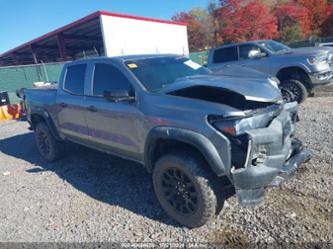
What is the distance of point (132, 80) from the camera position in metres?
3.78

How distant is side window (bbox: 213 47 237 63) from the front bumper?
718cm

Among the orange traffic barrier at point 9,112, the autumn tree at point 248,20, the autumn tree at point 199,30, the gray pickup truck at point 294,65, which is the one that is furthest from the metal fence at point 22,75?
the autumn tree at point 199,30

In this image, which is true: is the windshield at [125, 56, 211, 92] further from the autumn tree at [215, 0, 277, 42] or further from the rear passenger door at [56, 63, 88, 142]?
the autumn tree at [215, 0, 277, 42]

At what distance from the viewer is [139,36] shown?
22.4 metres

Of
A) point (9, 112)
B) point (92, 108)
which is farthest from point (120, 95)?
point (9, 112)

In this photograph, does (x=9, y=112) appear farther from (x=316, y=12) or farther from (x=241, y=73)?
(x=316, y=12)

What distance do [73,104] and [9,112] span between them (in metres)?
9.80

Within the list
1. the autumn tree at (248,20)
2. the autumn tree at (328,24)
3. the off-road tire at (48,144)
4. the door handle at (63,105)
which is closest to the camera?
the door handle at (63,105)

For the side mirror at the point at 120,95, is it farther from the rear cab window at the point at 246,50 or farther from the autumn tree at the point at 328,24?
the autumn tree at the point at 328,24

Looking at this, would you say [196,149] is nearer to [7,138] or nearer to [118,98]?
[118,98]

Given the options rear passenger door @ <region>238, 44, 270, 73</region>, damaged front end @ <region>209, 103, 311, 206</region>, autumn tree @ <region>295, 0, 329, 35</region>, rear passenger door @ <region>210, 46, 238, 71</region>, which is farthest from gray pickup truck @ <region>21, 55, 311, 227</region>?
autumn tree @ <region>295, 0, 329, 35</region>

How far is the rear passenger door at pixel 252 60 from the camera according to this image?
881cm

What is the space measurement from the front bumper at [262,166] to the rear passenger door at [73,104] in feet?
9.17

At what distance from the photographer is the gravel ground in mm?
3092
